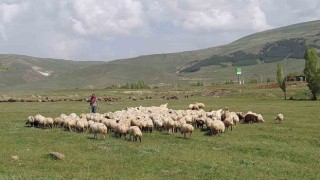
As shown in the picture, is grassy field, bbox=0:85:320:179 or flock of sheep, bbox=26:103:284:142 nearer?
grassy field, bbox=0:85:320:179

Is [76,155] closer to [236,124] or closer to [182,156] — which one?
[182,156]

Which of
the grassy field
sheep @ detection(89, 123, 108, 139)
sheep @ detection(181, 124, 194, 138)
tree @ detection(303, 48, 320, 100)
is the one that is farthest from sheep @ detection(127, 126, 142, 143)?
tree @ detection(303, 48, 320, 100)

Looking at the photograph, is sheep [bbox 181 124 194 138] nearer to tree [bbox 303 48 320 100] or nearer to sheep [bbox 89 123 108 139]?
sheep [bbox 89 123 108 139]

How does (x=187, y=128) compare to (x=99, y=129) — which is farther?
(x=187, y=128)

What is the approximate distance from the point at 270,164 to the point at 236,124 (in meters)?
15.0

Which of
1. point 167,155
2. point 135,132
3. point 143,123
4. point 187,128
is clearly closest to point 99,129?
point 135,132

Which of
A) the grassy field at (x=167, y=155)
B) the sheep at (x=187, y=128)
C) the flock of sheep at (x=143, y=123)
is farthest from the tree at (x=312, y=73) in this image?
the sheep at (x=187, y=128)

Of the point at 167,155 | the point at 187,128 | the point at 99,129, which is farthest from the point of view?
the point at 187,128

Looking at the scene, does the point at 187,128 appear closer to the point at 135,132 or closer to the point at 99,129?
the point at 135,132

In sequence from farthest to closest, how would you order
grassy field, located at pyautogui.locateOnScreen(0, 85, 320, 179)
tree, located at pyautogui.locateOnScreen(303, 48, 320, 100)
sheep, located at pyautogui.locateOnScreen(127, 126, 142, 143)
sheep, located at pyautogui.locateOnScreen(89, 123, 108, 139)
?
tree, located at pyautogui.locateOnScreen(303, 48, 320, 100) → sheep, located at pyautogui.locateOnScreen(89, 123, 108, 139) → sheep, located at pyautogui.locateOnScreen(127, 126, 142, 143) → grassy field, located at pyautogui.locateOnScreen(0, 85, 320, 179)

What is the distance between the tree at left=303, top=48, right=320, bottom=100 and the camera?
67.2 metres

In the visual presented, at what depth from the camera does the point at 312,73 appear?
223 feet

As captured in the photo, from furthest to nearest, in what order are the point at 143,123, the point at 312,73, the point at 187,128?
the point at 312,73 < the point at 143,123 < the point at 187,128

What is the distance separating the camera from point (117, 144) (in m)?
24.1
